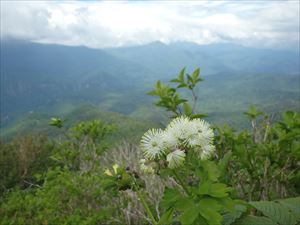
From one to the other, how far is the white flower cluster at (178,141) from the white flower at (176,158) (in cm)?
2

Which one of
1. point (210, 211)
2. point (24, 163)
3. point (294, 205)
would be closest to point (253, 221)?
point (294, 205)

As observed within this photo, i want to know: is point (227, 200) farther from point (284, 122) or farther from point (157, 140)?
point (284, 122)

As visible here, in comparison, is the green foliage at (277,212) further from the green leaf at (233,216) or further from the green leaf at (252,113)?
the green leaf at (252,113)

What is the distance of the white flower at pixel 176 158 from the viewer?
1.84 metres

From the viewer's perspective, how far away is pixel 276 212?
2.41 m

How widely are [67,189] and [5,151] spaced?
6548mm

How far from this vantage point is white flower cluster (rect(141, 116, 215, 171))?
1923 mm

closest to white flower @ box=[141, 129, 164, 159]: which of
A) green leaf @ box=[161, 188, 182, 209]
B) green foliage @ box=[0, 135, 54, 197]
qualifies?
green leaf @ box=[161, 188, 182, 209]

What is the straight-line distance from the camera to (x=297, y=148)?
11.2 feet

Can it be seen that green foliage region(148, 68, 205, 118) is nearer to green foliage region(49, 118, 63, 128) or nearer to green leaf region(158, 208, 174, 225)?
green leaf region(158, 208, 174, 225)

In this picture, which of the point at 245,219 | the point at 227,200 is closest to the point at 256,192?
the point at 245,219

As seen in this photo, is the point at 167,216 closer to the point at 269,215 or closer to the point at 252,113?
the point at 269,215

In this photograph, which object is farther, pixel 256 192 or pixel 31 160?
pixel 31 160

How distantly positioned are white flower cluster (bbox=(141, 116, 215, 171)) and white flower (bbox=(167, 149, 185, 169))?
18mm
